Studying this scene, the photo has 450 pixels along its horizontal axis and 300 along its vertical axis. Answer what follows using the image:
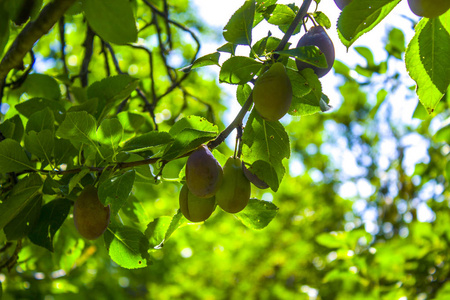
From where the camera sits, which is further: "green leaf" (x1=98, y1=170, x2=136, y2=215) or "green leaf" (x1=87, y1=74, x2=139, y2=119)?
"green leaf" (x1=87, y1=74, x2=139, y2=119)

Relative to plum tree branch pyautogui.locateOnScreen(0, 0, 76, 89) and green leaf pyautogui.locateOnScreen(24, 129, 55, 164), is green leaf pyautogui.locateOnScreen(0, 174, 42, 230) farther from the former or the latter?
plum tree branch pyautogui.locateOnScreen(0, 0, 76, 89)

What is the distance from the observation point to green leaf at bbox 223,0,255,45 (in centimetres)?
82

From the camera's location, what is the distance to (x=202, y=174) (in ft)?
2.47

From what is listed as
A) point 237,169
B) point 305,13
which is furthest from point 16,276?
point 305,13

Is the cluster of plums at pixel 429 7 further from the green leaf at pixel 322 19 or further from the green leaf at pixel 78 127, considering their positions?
A: the green leaf at pixel 78 127

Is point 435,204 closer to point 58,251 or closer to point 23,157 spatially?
point 58,251

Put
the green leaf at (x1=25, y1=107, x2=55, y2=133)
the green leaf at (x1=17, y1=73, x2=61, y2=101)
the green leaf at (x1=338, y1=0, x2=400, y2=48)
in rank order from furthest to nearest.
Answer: the green leaf at (x1=17, y1=73, x2=61, y2=101)
the green leaf at (x1=25, y1=107, x2=55, y2=133)
the green leaf at (x1=338, y1=0, x2=400, y2=48)

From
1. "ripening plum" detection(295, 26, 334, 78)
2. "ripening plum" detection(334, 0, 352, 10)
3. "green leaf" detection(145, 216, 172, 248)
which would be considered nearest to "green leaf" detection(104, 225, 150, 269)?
"green leaf" detection(145, 216, 172, 248)

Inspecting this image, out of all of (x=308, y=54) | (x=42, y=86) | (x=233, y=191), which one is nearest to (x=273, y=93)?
(x=308, y=54)

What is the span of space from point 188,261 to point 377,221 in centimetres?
211

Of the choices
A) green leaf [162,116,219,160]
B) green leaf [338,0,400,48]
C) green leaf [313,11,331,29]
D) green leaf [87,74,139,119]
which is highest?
green leaf [338,0,400,48]

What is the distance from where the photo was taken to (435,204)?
297 cm

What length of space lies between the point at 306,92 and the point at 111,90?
523mm

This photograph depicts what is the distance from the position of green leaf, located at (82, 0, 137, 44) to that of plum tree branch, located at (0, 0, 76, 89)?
0.16 ft
